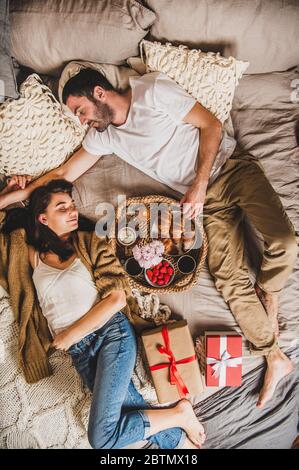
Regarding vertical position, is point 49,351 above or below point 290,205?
below

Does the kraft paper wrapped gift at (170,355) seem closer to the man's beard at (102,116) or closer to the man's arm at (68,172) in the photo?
the man's arm at (68,172)

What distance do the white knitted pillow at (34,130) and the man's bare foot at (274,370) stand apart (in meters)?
0.98

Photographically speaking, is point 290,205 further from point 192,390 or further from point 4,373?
point 4,373

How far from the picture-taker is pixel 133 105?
139cm

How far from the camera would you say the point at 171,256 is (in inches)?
57.0

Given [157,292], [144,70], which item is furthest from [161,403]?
[144,70]

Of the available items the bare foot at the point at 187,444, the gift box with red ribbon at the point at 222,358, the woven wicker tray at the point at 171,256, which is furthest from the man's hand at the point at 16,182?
the bare foot at the point at 187,444

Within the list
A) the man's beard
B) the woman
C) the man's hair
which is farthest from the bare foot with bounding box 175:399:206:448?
the man's hair

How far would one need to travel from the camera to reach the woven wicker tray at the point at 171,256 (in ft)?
4.68

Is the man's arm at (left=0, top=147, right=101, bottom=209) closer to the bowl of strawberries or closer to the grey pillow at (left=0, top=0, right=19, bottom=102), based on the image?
the grey pillow at (left=0, top=0, right=19, bottom=102)

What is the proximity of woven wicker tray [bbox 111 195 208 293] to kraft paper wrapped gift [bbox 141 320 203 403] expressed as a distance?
0.13m

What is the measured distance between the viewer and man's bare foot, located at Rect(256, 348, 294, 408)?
1.46 metres
